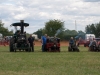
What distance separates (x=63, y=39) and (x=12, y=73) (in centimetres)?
7667

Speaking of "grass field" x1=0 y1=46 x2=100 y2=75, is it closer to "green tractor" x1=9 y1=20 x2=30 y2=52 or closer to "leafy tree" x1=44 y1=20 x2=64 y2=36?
"green tractor" x1=9 y1=20 x2=30 y2=52

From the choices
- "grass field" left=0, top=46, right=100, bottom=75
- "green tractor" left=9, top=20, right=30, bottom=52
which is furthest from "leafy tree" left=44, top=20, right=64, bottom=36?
"grass field" left=0, top=46, right=100, bottom=75

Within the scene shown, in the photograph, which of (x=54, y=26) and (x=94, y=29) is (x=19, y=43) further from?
(x=94, y=29)

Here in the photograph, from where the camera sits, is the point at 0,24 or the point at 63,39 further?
the point at 0,24

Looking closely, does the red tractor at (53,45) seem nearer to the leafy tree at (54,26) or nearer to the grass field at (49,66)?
the grass field at (49,66)

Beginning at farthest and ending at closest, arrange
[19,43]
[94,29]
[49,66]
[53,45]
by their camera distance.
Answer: [94,29] < [19,43] < [53,45] < [49,66]

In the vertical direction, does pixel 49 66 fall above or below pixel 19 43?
below

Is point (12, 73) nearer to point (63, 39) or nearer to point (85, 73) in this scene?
point (85, 73)

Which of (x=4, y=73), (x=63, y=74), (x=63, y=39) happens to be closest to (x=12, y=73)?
(x=4, y=73)

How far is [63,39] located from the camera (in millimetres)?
89562

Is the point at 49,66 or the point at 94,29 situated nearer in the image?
the point at 49,66

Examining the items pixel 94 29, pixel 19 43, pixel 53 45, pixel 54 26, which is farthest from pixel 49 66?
pixel 94 29

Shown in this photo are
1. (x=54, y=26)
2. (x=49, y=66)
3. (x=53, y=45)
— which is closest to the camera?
(x=49, y=66)

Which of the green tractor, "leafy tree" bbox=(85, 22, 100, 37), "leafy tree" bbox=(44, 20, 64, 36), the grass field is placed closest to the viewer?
the grass field
